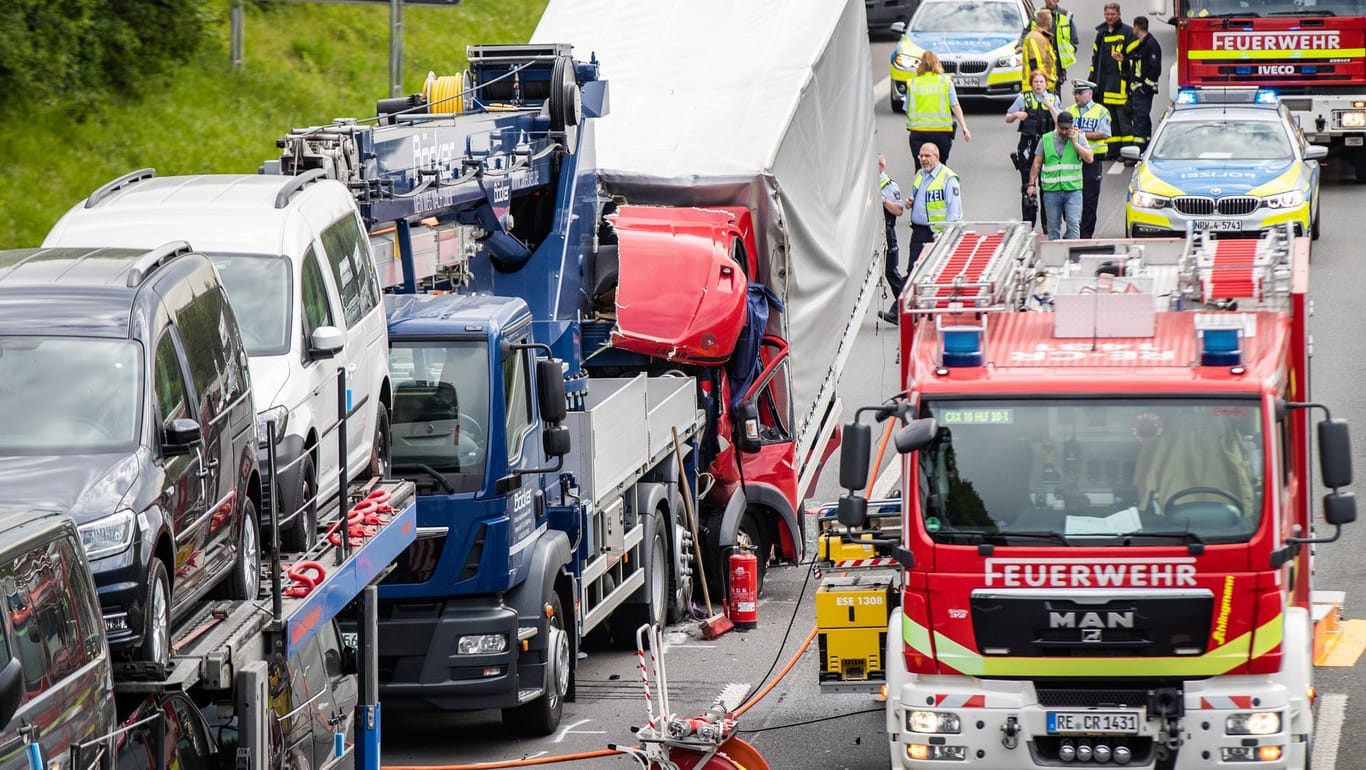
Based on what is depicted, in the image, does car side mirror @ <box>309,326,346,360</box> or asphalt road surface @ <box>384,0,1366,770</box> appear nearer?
car side mirror @ <box>309,326,346,360</box>

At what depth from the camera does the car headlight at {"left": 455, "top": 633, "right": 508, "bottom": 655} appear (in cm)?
1284

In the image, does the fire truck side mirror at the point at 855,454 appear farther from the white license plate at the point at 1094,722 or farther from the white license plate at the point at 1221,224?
the white license plate at the point at 1221,224

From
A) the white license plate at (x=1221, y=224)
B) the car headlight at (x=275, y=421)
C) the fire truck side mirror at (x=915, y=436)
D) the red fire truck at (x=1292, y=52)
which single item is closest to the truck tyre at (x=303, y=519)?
the car headlight at (x=275, y=421)

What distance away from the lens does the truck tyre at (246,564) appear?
29.1 ft

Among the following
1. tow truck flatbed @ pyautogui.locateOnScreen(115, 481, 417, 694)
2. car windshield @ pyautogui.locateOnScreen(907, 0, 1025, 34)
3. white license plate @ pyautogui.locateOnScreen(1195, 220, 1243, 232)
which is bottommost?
tow truck flatbed @ pyautogui.locateOnScreen(115, 481, 417, 694)

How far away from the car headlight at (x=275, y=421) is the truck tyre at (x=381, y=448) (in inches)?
63.2

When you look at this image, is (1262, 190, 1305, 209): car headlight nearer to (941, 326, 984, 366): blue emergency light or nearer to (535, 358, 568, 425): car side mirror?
(535, 358, 568, 425): car side mirror

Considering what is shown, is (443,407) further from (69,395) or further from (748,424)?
(69,395)

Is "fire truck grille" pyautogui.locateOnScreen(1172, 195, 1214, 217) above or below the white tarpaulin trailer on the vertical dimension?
below

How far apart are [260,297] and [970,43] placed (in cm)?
2346

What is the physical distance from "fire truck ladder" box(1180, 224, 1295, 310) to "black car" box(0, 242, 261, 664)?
5.05 metres

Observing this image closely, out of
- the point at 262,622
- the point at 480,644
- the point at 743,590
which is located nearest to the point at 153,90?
the point at 743,590

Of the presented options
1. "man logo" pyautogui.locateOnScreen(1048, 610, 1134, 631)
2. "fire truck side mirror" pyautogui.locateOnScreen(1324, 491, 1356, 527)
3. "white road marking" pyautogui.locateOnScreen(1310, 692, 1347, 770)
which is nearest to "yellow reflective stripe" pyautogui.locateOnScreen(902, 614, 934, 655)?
"man logo" pyautogui.locateOnScreen(1048, 610, 1134, 631)

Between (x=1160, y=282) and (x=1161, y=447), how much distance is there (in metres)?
2.13
